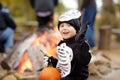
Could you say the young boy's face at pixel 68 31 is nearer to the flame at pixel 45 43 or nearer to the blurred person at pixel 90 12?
the flame at pixel 45 43

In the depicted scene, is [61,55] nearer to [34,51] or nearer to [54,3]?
[34,51]

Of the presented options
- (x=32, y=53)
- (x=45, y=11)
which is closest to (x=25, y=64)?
(x=32, y=53)

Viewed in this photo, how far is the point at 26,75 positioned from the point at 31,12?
14553 mm

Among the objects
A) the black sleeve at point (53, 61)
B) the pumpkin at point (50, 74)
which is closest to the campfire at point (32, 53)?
A: the black sleeve at point (53, 61)

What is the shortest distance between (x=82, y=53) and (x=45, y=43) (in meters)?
3.36

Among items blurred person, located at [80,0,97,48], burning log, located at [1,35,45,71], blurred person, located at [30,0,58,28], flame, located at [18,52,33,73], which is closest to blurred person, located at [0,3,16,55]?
blurred person, located at [30,0,58,28]

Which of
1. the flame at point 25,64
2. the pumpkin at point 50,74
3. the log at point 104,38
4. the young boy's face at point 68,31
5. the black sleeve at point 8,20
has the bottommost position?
the log at point 104,38

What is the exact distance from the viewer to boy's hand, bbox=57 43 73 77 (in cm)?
505

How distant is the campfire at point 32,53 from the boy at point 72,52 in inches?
74.1

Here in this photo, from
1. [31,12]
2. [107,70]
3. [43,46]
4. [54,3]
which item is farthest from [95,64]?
[31,12]

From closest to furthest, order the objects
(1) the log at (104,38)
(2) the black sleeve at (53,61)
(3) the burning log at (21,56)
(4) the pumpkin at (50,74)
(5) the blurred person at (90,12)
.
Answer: (4) the pumpkin at (50,74)
(2) the black sleeve at (53,61)
(3) the burning log at (21,56)
(5) the blurred person at (90,12)
(1) the log at (104,38)

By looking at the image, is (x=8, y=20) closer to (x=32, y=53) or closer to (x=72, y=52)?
(x=32, y=53)

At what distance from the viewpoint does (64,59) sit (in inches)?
201

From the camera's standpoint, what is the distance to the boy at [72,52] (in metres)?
5.00
